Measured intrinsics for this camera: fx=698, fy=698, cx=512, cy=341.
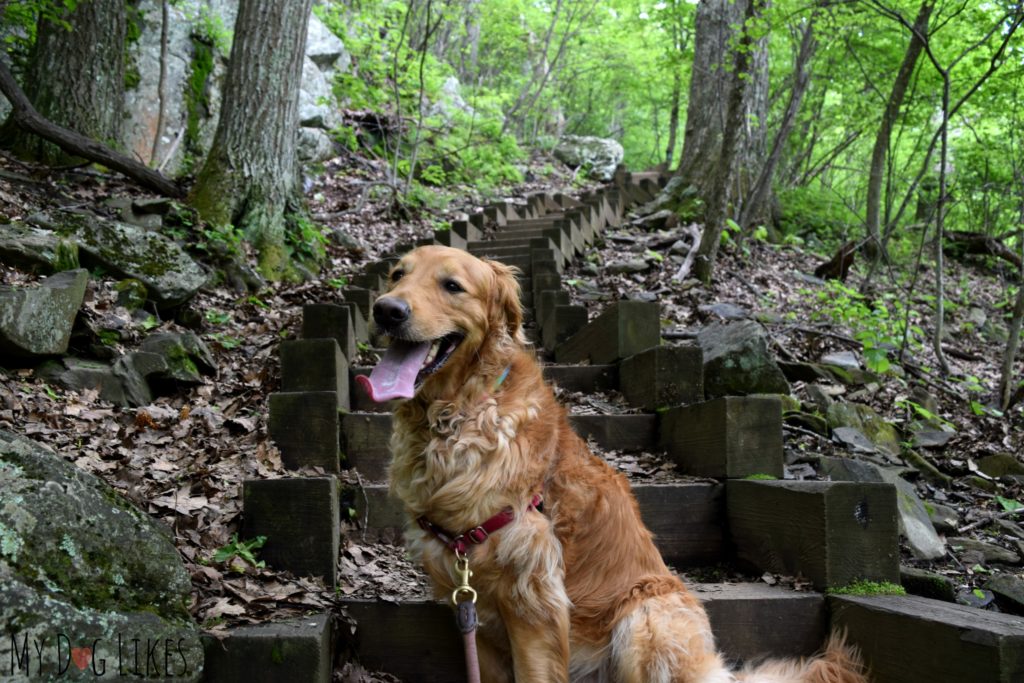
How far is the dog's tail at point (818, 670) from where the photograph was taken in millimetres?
2416

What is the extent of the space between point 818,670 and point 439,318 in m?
1.85

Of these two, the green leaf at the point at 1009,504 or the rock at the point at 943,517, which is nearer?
the rock at the point at 943,517

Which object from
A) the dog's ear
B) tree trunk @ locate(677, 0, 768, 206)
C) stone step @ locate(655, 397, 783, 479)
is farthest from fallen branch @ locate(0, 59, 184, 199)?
tree trunk @ locate(677, 0, 768, 206)

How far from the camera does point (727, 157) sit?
8422mm

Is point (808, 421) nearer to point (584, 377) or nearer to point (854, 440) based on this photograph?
point (854, 440)

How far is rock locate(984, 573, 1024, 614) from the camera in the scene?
3.21 m

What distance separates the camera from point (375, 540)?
3.40 m

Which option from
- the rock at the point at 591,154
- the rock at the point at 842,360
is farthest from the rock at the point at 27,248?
the rock at the point at 591,154

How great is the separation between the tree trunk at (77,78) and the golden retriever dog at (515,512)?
618cm

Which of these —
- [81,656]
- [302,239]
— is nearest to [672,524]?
[81,656]

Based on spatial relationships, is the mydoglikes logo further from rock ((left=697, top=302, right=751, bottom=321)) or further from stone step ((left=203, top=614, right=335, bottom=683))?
rock ((left=697, top=302, right=751, bottom=321))

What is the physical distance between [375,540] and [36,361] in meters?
2.38

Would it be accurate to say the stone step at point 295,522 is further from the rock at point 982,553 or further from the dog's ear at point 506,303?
the rock at point 982,553

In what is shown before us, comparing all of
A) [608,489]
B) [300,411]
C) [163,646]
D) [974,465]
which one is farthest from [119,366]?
[974,465]
